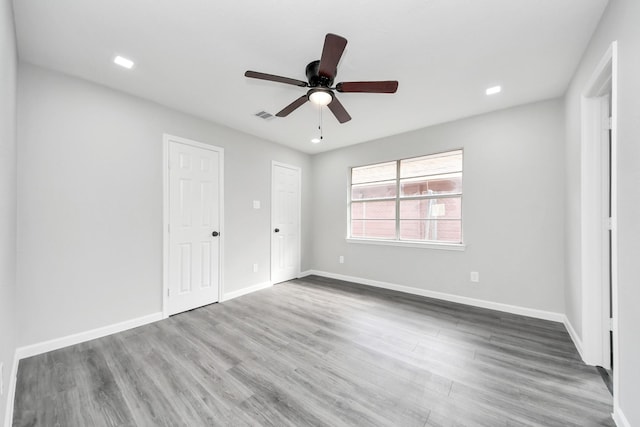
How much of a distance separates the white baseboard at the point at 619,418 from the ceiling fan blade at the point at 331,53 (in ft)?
8.62

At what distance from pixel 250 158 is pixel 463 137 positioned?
3.24 metres

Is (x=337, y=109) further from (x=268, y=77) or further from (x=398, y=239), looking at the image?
(x=398, y=239)

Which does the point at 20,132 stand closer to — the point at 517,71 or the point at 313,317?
the point at 313,317

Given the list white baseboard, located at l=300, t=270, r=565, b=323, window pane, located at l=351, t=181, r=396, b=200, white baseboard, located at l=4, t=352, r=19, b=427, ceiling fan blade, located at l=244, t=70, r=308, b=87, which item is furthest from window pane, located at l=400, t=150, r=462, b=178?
white baseboard, located at l=4, t=352, r=19, b=427

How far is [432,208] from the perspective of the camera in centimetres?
387

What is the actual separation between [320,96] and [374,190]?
2745 millimetres

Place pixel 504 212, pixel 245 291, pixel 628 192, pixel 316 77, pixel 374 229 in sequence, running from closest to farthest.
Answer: pixel 628 192, pixel 316 77, pixel 504 212, pixel 245 291, pixel 374 229

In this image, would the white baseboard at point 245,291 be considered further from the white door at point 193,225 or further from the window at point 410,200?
the window at point 410,200

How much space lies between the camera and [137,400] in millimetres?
1688

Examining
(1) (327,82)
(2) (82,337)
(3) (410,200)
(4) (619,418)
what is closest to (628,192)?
(4) (619,418)

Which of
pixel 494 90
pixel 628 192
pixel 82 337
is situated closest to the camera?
pixel 628 192

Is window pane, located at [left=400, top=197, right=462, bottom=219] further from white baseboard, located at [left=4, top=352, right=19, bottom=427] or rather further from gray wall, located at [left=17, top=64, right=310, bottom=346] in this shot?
white baseboard, located at [left=4, top=352, right=19, bottom=427]

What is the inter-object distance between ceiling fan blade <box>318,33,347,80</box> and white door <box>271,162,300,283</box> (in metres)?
2.77

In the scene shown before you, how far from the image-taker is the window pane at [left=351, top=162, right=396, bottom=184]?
4.38 meters
